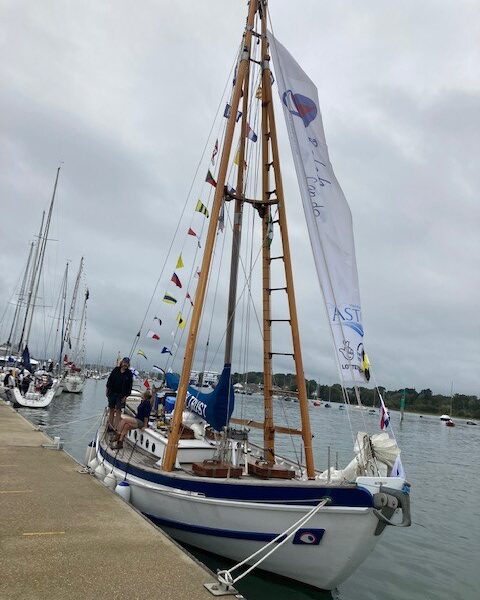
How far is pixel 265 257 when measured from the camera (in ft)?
35.3

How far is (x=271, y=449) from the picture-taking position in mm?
10539

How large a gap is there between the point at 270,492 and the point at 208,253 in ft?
15.8

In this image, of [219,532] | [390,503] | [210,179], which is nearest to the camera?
[390,503]

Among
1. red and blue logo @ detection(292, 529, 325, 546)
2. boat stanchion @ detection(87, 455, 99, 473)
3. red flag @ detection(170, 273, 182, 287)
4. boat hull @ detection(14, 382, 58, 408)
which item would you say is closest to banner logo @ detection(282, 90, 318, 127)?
red flag @ detection(170, 273, 182, 287)

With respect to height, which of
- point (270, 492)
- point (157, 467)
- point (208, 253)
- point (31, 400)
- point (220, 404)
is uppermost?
point (208, 253)

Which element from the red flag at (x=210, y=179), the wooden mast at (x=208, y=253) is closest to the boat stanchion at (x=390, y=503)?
the wooden mast at (x=208, y=253)

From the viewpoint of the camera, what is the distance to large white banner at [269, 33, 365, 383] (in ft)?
28.5

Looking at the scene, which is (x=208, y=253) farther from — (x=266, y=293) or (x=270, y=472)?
(x=270, y=472)

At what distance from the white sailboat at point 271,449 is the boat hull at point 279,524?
0.02 metres

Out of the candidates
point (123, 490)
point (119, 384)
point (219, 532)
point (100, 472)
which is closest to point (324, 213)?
point (219, 532)

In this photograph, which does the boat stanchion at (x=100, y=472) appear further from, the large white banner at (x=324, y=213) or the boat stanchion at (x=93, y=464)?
the large white banner at (x=324, y=213)

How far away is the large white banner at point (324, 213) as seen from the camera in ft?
28.5

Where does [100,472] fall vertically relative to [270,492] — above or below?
below

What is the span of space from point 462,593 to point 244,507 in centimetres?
573
